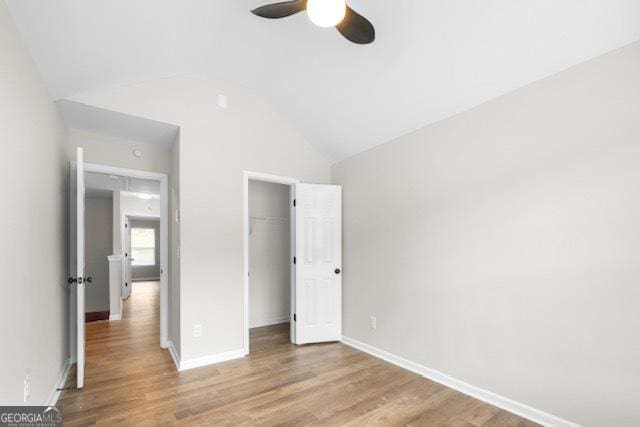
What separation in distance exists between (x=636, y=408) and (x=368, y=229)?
248 centimetres

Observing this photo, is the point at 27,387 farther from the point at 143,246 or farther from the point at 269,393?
the point at 143,246

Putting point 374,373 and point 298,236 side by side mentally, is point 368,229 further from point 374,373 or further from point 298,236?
point 374,373

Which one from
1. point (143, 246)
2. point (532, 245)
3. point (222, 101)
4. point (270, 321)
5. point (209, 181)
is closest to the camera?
point (532, 245)

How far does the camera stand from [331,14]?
155 cm

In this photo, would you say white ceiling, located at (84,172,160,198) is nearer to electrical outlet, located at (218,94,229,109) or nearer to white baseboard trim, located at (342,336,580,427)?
electrical outlet, located at (218,94,229,109)

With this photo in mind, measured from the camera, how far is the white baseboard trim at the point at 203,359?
9.98ft

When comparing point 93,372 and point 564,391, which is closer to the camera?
point 564,391

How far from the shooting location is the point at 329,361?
327 centimetres

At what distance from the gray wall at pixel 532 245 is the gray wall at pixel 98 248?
5.06 m

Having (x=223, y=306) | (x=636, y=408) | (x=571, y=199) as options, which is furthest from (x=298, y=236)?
(x=636, y=408)

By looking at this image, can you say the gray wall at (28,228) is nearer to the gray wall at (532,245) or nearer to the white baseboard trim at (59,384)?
the white baseboard trim at (59,384)

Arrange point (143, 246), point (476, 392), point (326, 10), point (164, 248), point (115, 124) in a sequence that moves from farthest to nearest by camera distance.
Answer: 1. point (143, 246)
2. point (164, 248)
3. point (115, 124)
4. point (476, 392)
5. point (326, 10)

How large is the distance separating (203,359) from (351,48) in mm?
3407

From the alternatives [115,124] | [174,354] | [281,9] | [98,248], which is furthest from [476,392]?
[98,248]
